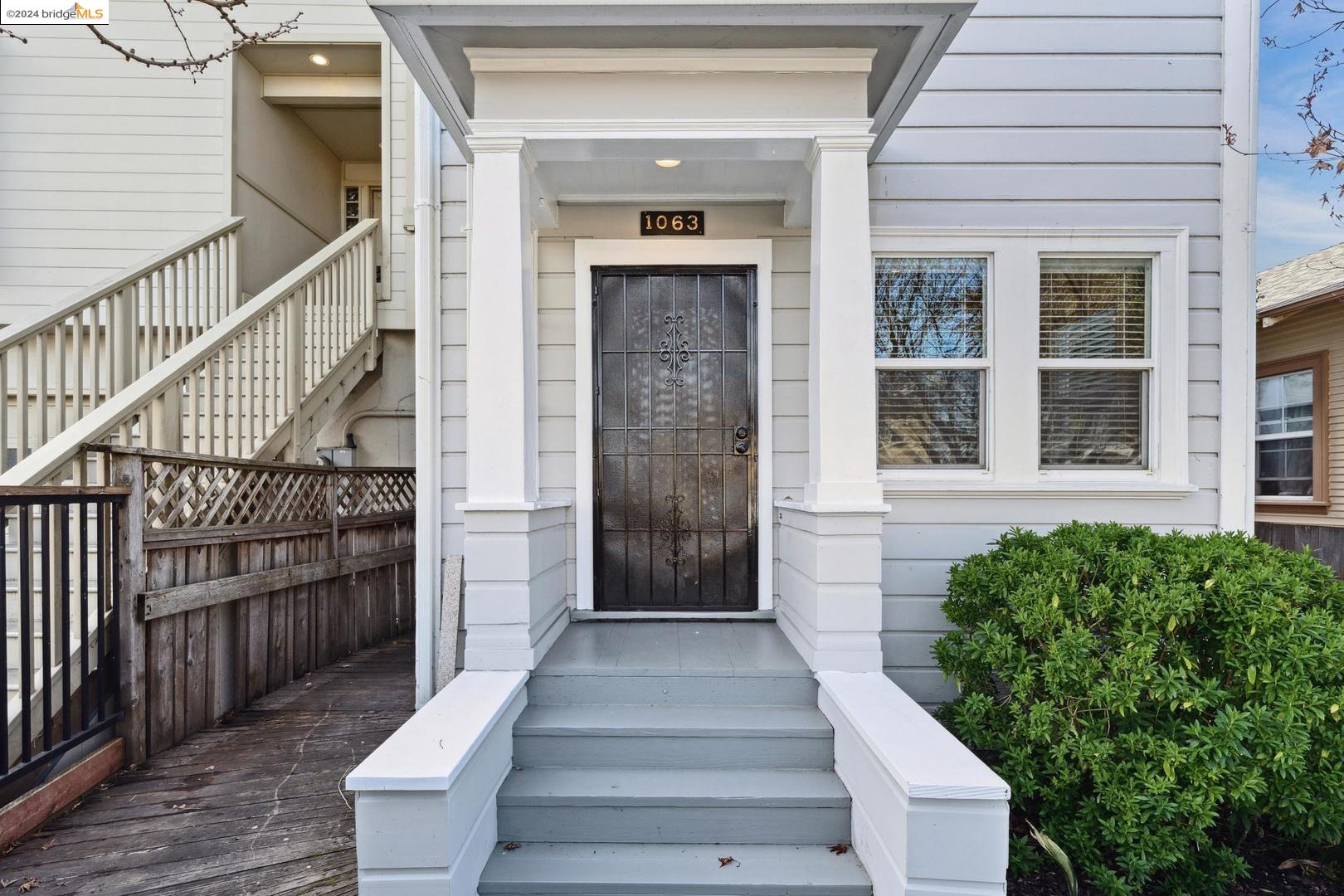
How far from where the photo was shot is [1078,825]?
6.77ft

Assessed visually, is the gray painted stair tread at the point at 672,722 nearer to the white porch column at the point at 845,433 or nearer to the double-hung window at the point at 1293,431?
the white porch column at the point at 845,433

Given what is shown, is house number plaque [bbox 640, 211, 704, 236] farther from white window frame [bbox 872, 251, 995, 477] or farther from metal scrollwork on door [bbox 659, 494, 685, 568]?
metal scrollwork on door [bbox 659, 494, 685, 568]

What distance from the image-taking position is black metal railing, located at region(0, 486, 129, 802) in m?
2.23

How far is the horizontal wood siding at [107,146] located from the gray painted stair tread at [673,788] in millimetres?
4943

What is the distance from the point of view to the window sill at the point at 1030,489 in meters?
3.19

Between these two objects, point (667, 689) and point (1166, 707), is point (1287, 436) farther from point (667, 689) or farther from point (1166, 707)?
→ point (667, 689)

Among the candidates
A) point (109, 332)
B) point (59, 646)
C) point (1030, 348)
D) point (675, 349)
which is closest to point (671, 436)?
point (675, 349)

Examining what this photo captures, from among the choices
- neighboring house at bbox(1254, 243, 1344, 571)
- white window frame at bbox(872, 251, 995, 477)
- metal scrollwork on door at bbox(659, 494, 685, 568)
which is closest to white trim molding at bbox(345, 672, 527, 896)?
metal scrollwork on door at bbox(659, 494, 685, 568)

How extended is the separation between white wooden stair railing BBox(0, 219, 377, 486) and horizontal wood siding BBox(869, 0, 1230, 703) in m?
3.57

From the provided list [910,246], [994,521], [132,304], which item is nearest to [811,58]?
[910,246]

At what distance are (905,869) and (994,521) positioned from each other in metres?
1.97

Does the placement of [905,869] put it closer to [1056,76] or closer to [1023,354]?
[1023,354]

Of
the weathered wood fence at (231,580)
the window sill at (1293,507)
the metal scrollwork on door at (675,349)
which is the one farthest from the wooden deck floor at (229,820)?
the window sill at (1293,507)

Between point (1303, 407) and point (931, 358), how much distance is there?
6688mm
